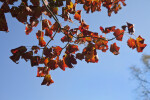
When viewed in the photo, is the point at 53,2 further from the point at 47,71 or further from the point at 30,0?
the point at 47,71

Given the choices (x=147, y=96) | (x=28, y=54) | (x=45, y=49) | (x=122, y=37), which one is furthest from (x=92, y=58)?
(x=147, y=96)

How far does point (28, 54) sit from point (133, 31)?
111cm

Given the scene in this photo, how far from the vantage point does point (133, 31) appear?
6.15 feet

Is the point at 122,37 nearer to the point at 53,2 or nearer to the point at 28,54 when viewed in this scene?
the point at 53,2

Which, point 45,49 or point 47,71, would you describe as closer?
point 45,49

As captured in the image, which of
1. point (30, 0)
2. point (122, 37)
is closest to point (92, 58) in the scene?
point (122, 37)

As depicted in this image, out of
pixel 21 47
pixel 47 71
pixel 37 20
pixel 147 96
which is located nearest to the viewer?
pixel 21 47

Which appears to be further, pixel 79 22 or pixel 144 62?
pixel 144 62

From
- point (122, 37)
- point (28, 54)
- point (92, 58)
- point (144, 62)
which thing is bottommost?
point (28, 54)

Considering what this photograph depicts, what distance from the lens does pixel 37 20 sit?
7.00 ft

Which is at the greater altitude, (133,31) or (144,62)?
(144,62)

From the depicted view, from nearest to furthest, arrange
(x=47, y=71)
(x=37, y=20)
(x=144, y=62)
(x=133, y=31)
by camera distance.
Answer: (x=133, y=31), (x=37, y=20), (x=47, y=71), (x=144, y=62)

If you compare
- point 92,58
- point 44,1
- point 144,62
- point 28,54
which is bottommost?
point 28,54

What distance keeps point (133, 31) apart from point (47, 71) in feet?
3.62
